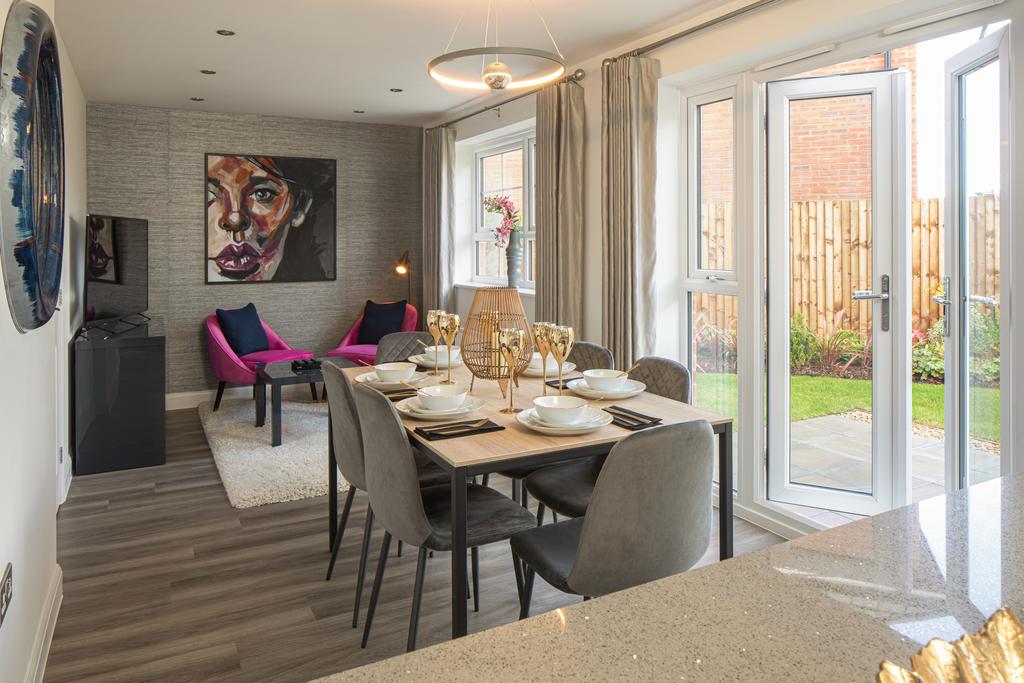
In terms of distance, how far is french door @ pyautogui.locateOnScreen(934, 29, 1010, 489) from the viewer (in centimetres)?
263

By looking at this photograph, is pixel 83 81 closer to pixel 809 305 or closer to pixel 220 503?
pixel 220 503

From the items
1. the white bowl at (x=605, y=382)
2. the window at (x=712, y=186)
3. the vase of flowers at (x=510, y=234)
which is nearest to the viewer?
the white bowl at (x=605, y=382)

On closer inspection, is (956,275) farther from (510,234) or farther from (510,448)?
(510,234)

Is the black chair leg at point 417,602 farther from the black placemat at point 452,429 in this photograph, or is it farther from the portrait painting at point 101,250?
the portrait painting at point 101,250

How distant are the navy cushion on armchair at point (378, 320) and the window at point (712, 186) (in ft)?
11.5

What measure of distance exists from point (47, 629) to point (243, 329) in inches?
162

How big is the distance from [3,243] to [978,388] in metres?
3.24

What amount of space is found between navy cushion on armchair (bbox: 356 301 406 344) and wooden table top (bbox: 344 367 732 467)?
4.20m

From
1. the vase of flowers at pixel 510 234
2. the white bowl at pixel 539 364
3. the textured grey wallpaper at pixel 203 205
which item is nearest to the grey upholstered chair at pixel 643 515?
the white bowl at pixel 539 364

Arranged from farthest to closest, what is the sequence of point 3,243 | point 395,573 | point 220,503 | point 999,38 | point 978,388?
1. point 220,503
2. point 395,573
3. point 978,388
4. point 999,38
5. point 3,243

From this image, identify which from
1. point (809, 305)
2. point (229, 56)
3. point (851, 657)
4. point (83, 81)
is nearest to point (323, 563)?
point (809, 305)

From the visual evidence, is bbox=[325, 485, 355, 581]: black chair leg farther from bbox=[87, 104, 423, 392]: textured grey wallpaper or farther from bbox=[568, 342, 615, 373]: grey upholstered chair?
bbox=[87, 104, 423, 392]: textured grey wallpaper

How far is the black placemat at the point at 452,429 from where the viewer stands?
7.22 ft

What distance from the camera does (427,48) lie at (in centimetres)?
445
